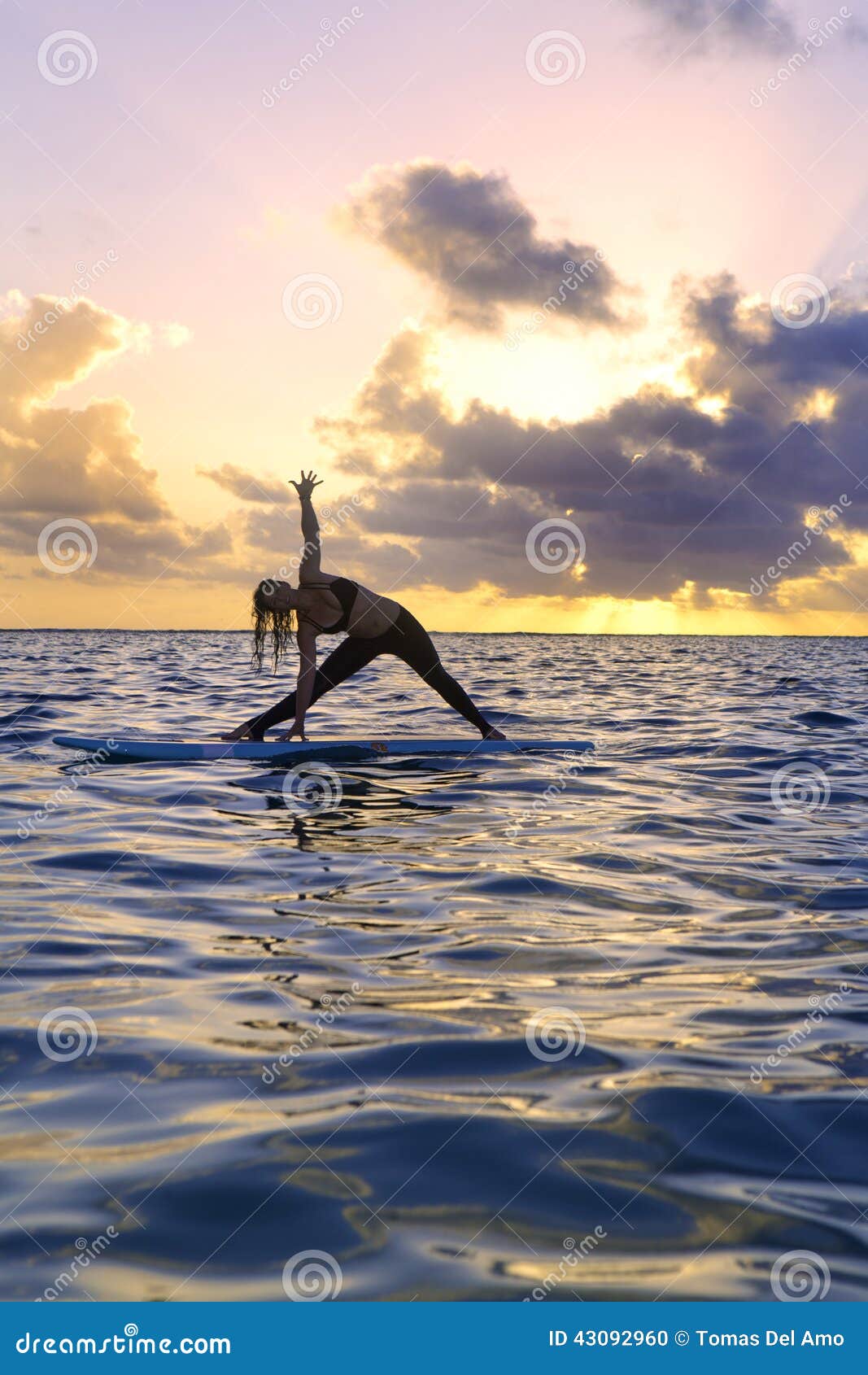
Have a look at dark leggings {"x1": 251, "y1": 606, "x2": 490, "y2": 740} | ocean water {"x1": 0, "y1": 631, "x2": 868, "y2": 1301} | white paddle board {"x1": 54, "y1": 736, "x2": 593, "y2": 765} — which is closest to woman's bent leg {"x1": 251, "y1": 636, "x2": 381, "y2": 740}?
dark leggings {"x1": 251, "y1": 606, "x2": 490, "y2": 740}

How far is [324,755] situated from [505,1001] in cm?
680

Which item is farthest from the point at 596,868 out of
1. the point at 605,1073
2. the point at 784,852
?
the point at 605,1073

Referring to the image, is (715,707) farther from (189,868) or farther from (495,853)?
(189,868)

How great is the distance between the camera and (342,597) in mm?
9906

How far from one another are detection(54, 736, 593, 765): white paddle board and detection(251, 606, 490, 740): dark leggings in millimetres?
369

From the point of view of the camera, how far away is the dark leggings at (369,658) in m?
10.4

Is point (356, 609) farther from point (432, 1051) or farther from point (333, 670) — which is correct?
point (432, 1051)

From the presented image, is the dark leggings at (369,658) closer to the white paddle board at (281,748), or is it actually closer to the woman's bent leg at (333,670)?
the woman's bent leg at (333,670)

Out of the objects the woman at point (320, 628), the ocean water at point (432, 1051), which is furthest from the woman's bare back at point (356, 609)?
the ocean water at point (432, 1051)

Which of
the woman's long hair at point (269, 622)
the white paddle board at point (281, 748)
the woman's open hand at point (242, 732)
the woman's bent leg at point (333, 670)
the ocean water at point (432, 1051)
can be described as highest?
the woman's long hair at point (269, 622)

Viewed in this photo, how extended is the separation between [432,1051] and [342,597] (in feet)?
22.3

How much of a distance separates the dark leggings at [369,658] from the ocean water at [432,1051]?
2.51 meters

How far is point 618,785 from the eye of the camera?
9.11 m

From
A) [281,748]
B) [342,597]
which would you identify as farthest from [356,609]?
[281,748]
